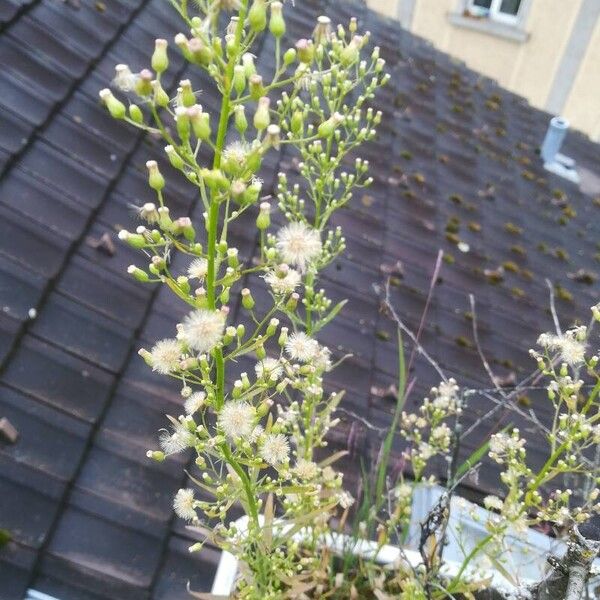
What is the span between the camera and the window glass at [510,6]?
9320 millimetres

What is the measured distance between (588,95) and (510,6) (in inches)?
67.3

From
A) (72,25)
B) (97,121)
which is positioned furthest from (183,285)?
(72,25)

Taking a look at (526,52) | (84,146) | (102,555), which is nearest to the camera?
(102,555)

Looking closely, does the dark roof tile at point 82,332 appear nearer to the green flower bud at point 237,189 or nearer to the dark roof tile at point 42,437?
the dark roof tile at point 42,437

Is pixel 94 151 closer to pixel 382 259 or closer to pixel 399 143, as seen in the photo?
pixel 382 259

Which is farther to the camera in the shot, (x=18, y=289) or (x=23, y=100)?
(x=23, y=100)

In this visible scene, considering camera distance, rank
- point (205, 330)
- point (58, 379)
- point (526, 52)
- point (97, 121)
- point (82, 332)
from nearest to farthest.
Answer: point (205, 330)
point (58, 379)
point (82, 332)
point (97, 121)
point (526, 52)

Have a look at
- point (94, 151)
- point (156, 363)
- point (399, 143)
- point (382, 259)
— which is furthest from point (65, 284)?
point (399, 143)

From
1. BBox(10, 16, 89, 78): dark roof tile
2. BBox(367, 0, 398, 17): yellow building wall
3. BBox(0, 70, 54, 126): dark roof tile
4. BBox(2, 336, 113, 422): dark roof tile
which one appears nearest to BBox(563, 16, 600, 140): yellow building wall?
BBox(367, 0, 398, 17): yellow building wall

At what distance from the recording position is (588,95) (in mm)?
9680

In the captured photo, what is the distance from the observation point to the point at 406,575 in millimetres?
1759

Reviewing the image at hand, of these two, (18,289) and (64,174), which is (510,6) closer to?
(64,174)

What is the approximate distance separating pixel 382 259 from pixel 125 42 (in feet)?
4.88

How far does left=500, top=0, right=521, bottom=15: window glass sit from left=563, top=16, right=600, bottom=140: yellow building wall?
111cm
